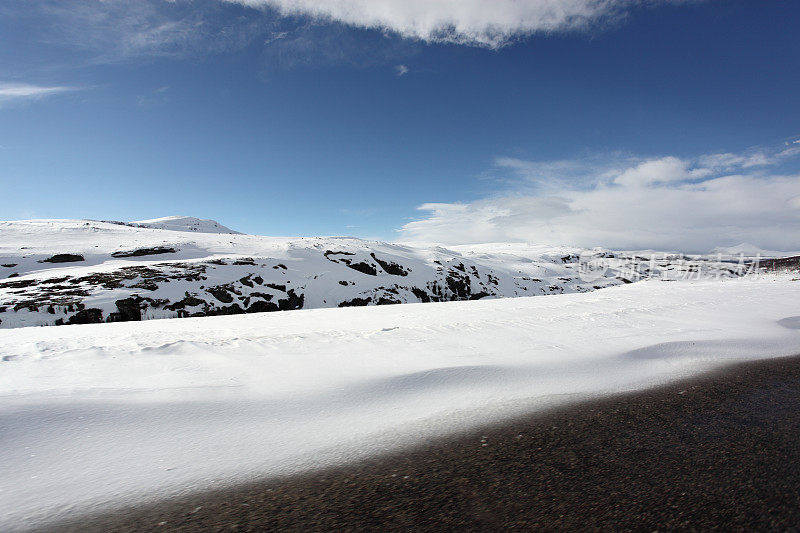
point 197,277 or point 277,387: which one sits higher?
point 197,277

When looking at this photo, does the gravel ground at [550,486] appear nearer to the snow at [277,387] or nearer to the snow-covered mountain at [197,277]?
the snow at [277,387]

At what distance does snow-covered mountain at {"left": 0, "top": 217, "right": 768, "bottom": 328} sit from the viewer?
18516 millimetres

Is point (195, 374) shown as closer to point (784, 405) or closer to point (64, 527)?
point (64, 527)

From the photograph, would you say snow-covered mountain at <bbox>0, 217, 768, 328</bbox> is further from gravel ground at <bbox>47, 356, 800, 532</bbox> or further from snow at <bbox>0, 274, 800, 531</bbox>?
gravel ground at <bbox>47, 356, 800, 532</bbox>

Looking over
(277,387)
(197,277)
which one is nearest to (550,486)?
(277,387)

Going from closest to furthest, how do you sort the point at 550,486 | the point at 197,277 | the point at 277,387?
the point at 550,486
the point at 277,387
the point at 197,277

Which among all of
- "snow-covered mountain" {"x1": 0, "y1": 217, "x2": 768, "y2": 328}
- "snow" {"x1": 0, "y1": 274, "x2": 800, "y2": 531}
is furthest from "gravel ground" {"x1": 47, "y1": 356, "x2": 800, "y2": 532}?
"snow-covered mountain" {"x1": 0, "y1": 217, "x2": 768, "y2": 328}

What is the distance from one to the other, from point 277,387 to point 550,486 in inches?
130

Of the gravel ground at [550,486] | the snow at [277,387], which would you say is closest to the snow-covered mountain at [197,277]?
the snow at [277,387]

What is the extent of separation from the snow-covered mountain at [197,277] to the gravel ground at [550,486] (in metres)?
20.1

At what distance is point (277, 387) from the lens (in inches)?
175

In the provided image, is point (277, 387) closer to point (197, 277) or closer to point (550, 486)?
point (550, 486)

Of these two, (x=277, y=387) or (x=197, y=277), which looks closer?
(x=277, y=387)

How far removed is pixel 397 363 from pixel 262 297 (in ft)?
68.7
